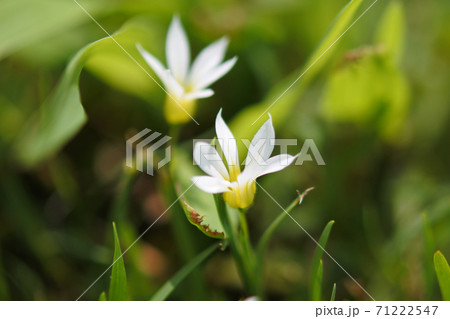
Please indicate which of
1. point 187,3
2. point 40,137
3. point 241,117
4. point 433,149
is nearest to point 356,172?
point 433,149

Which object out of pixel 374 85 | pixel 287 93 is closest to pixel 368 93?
pixel 374 85

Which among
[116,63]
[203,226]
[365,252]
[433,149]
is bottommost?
[365,252]

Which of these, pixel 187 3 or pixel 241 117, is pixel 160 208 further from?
pixel 187 3

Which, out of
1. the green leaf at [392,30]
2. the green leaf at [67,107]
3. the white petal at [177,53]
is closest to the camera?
the green leaf at [67,107]

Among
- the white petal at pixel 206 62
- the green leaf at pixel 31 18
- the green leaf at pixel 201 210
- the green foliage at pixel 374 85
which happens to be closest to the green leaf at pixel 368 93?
the green foliage at pixel 374 85

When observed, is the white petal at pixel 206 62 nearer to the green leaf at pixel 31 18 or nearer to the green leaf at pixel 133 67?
the green leaf at pixel 133 67
